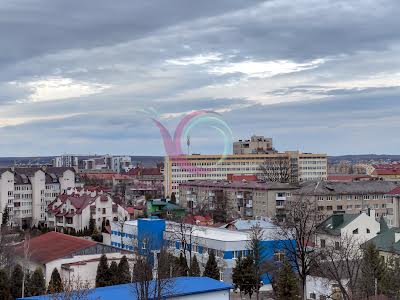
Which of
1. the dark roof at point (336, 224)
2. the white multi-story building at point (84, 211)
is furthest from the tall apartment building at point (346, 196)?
the white multi-story building at point (84, 211)

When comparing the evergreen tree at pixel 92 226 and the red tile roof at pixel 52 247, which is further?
the evergreen tree at pixel 92 226

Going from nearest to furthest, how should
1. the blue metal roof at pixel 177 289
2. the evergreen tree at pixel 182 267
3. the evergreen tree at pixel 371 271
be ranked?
1. the evergreen tree at pixel 371 271
2. the blue metal roof at pixel 177 289
3. the evergreen tree at pixel 182 267

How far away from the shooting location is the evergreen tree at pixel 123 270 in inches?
1293

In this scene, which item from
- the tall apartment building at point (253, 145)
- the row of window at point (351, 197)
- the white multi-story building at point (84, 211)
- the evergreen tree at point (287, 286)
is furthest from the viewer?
the tall apartment building at point (253, 145)

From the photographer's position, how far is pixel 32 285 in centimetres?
3119

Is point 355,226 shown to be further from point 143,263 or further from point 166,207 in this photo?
point 166,207

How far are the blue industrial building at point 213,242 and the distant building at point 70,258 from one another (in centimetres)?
239

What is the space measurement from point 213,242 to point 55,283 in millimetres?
10013

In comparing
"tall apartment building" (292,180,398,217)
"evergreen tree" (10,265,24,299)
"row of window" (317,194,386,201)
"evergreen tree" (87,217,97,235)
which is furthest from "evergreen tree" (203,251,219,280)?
"row of window" (317,194,386,201)

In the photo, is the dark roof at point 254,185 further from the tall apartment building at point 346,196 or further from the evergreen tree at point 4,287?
the evergreen tree at point 4,287

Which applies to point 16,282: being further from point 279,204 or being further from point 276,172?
point 276,172

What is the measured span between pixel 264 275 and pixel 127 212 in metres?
27.3

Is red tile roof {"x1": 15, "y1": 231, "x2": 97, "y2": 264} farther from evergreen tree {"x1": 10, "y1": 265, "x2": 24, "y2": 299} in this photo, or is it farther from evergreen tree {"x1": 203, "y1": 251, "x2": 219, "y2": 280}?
evergreen tree {"x1": 203, "y1": 251, "x2": 219, "y2": 280}

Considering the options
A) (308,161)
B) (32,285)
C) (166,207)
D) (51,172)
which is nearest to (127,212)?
(166,207)
